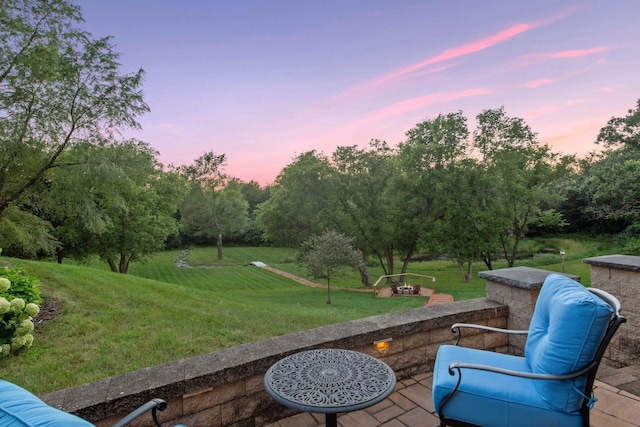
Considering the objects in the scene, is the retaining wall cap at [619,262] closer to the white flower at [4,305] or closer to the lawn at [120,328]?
the lawn at [120,328]

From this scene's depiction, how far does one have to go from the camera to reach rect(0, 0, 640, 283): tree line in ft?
24.8

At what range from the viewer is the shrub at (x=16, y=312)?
3.17 meters

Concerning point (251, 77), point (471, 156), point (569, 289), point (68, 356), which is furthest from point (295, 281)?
point (569, 289)

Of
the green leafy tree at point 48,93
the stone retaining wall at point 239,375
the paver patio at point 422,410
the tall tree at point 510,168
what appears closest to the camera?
the stone retaining wall at point 239,375

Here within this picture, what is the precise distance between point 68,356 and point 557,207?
27120mm

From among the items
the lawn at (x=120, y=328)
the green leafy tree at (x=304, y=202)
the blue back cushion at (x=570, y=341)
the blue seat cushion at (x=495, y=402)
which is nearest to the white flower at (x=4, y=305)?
the lawn at (x=120, y=328)

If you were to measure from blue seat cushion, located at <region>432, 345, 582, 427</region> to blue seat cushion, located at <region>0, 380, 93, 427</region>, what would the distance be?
57.6 inches

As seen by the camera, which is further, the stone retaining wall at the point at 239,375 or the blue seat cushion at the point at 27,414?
the stone retaining wall at the point at 239,375

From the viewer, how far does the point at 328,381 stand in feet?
5.11

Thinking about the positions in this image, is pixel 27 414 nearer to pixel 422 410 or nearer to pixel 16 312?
pixel 422 410

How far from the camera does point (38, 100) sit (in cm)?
739

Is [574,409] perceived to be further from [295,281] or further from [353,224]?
[295,281]

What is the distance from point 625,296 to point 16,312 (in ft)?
17.8

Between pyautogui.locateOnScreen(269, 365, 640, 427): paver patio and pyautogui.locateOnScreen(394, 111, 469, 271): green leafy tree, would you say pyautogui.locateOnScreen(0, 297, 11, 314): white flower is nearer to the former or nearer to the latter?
pyautogui.locateOnScreen(269, 365, 640, 427): paver patio
